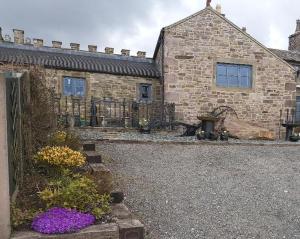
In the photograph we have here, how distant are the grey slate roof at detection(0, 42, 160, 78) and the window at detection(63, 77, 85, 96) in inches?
22.9

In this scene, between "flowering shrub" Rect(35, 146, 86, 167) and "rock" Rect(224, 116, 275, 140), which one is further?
"rock" Rect(224, 116, 275, 140)

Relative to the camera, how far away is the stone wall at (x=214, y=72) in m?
16.0

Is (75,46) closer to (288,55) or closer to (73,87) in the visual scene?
(73,87)

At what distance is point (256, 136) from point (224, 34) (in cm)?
608

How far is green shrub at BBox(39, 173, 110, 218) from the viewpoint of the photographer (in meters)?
3.92

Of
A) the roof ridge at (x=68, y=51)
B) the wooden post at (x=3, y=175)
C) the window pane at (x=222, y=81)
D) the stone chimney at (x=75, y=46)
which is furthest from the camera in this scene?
the stone chimney at (x=75, y=46)

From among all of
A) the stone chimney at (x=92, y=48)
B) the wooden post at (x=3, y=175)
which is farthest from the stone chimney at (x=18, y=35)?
the wooden post at (x=3, y=175)

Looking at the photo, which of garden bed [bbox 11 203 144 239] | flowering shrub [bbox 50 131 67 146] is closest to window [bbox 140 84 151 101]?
flowering shrub [bbox 50 131 67 146]

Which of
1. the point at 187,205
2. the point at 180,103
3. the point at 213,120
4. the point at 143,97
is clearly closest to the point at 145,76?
the point at 143,97

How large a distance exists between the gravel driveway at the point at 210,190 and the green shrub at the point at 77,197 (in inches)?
31.5

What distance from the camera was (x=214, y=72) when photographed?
651 inches

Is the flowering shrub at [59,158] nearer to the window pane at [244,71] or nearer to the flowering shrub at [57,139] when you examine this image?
the flowering shrub at [57,139]

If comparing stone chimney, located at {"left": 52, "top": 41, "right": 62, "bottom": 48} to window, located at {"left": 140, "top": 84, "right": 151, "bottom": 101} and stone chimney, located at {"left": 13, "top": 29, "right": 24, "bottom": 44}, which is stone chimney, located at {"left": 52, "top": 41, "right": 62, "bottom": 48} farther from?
window, located at {"left": 140, "top": 84, "right": 151, "bottom": 101}

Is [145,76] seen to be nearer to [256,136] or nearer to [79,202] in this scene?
[256,136]
